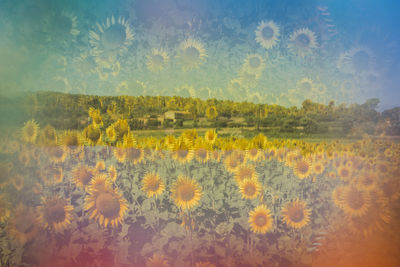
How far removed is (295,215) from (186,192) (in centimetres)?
62

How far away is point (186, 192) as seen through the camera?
180cm

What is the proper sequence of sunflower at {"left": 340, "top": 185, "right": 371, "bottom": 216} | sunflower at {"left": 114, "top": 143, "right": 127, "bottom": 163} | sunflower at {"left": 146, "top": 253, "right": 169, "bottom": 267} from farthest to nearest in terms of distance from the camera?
sunflower at {"left": 340, "top": 185, "right": 371, "bottom": 216} → sunflower at {"left": 114, "top": 143, "right": 127, "bottom": 163} → sunflower at {"left": 146, "top": 253, "right": 169, "bottom": 267}

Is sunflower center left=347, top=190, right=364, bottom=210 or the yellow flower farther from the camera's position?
sunflower center left=347, top=190, right=364, bottom=210

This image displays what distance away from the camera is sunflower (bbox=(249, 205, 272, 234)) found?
5.90 feet

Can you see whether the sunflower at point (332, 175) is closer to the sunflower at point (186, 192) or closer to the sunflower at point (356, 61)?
the sunflower at point (356, 61)

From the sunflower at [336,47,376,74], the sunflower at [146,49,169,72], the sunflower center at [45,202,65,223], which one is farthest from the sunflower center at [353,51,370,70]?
the sunflower center at [45,202,65,223]

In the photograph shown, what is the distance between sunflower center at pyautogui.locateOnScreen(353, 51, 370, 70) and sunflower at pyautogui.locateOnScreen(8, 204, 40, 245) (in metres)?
2.01

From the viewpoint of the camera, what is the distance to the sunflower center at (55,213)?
180cm

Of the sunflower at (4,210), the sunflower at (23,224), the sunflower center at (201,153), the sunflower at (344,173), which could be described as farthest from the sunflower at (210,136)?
the sunflower at (4,210)

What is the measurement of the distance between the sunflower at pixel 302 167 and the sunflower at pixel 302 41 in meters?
0.62

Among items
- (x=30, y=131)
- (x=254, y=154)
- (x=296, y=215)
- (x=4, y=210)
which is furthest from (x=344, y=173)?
(x=4, y=210)

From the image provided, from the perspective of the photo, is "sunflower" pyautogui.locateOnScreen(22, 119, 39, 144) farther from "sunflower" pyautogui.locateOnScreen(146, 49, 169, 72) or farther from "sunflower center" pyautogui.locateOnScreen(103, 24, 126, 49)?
"sunflower" pyautogui.locateOnScreen(146, 49, 169, 72)

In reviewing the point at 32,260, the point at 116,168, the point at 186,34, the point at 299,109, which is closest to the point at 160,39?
the point at 186,34

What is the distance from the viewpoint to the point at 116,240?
1.75 m
